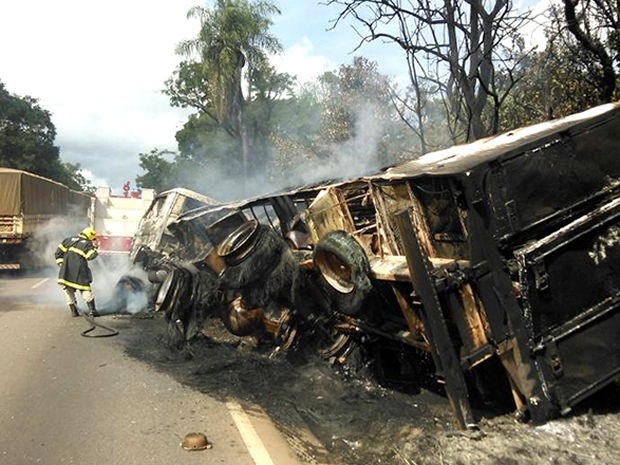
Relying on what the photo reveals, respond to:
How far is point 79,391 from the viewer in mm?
5371

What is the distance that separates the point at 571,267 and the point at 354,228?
6.64ft

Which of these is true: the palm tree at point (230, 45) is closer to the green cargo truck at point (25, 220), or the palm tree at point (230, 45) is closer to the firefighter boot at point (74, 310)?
the green cargo truck at point (25, 220)

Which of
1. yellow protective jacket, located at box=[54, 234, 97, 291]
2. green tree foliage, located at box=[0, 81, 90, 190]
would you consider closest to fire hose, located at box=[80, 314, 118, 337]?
yellow protective jacket, located at box=[54, 234, 97, 291]

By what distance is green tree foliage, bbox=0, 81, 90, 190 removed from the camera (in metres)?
43.8

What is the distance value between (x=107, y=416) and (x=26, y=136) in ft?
151

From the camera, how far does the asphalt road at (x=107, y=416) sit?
3946 mm

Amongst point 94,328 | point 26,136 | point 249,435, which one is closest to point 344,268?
point 249,435

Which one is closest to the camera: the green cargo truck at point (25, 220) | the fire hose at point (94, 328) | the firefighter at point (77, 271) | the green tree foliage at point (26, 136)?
the fire hose at point (94, 328)

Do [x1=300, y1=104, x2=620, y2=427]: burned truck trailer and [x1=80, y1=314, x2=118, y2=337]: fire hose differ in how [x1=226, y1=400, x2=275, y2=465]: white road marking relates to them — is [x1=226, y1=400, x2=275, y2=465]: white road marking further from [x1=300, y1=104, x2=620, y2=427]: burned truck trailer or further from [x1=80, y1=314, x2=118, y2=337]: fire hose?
[x1=80, y1=314, x2=118, y2=337]: fire hose

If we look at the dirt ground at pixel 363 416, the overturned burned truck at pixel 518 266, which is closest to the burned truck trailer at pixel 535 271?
the overturned burned truck at pixel 518 266

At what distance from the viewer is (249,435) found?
4.31 meters

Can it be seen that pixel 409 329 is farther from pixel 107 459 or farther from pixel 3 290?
pixel 3 290

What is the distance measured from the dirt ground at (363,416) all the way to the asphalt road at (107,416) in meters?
0.26

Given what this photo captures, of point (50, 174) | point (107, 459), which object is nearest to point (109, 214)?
Answer: point (107, 459)
